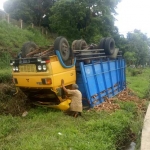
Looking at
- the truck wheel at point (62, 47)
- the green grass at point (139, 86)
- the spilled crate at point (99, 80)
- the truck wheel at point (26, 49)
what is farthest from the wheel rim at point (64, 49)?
the green grass at point (139, 86)

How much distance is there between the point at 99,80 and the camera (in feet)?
23.4

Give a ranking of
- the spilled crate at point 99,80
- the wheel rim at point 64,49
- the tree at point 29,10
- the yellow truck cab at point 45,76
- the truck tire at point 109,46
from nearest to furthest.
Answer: the yellow truck cab at point 45,76 → the wheel rim at point 64,49 → the spilled crate at point 99,80 → the truck tire at point 109,46 → the tree at point 29,10

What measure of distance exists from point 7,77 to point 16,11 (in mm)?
16882

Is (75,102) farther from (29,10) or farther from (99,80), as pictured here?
(29,10)

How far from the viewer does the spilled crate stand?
21.1ft

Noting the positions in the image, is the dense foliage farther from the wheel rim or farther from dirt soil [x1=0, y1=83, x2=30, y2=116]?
dirt soil [x1=0, y1=83, x2=30, y2=116]

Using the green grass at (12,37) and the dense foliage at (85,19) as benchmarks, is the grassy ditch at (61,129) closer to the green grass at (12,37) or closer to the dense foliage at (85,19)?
the green grass at (12,37)

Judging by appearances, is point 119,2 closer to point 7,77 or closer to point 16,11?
point 16,11

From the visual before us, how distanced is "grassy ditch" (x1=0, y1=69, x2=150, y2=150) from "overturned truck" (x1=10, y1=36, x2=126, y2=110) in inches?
16.9

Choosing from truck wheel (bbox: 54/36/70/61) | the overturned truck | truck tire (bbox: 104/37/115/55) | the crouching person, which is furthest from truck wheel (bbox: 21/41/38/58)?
truck tire (bbox: 104/37/115/55)

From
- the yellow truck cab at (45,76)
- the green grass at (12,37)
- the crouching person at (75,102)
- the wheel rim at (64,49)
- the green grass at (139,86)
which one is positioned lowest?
the green grass at (139,86)

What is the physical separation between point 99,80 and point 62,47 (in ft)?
6.31

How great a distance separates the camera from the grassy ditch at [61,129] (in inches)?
155

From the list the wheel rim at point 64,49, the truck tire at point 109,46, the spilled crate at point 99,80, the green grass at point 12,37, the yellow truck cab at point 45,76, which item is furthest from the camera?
the green grass at point 12,37
